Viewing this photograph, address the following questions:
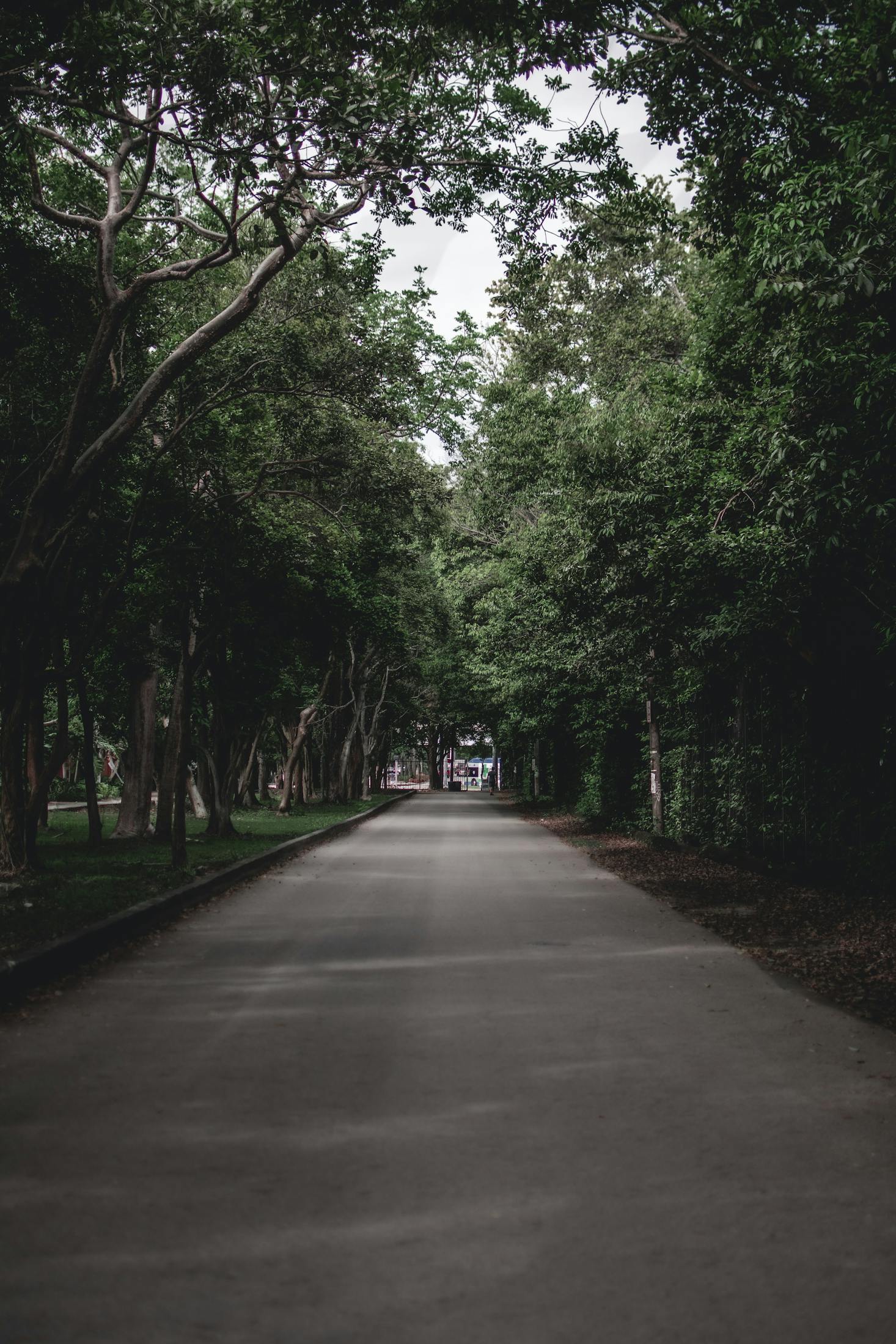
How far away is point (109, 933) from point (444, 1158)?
590 cm

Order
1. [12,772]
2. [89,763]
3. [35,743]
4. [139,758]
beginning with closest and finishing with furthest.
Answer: [12,772] → [35,743] → [89,763] → [139,758]

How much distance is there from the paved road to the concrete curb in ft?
1.20

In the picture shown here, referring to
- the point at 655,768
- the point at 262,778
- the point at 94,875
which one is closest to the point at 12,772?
the point at 94,875

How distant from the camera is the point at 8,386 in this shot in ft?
50.3

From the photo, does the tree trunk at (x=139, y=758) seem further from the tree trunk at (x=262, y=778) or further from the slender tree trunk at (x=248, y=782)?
the tree trunk at (x=262, y=778)

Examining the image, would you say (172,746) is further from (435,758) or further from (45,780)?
(435,758)

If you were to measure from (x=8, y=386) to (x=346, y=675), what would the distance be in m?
29.7

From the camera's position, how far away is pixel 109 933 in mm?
9750

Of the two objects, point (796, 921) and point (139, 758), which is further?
point (139, 758)

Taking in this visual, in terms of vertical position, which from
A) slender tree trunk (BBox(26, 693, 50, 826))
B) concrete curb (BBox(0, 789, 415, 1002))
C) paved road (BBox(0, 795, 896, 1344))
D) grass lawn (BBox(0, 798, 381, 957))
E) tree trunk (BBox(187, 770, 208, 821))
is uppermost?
slender tree trunk (BBox(26, 693, 50, 826))

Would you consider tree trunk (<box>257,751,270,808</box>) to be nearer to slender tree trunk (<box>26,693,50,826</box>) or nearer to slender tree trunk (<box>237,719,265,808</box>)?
slender tree trunk (<box>237,719,265,808</box>)

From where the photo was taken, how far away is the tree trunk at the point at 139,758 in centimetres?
2214

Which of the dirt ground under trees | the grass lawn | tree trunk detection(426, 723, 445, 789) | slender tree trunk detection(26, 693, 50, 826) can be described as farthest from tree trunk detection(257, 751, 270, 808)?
the dirt ground under trees

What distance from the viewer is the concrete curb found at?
7691mm
